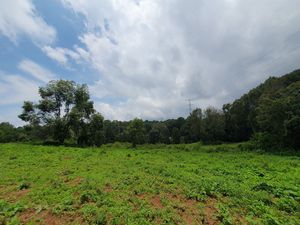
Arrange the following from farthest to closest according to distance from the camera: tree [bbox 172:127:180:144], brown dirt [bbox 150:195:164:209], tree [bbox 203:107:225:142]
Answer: tree [bbox 172:127:180:144]
tree [bbox 203:107:225:142]
brown dirt [bbox 150:195:164:209]

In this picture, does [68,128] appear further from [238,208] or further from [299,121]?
[299,121]

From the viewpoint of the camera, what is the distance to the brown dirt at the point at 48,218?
5.52 meters

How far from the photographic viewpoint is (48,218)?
5.73 metres

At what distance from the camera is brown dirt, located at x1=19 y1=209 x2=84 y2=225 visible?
5.52 meters

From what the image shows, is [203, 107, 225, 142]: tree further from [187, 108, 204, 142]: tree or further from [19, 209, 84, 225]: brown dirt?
[19, 209, 84, 225]: brown dirt

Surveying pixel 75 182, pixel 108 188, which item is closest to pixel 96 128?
pixel 75 182

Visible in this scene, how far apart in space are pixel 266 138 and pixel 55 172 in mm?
32332

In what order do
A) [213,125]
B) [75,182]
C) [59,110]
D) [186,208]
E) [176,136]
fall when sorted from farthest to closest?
[176,136] → [213,125] → [59,110] → [75,182] → [186,208]

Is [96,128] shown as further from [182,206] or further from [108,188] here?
[182,206]

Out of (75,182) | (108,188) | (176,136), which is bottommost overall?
(108,188)

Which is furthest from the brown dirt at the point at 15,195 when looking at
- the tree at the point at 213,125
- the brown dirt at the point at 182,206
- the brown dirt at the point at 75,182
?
the tree at the point at 213,125

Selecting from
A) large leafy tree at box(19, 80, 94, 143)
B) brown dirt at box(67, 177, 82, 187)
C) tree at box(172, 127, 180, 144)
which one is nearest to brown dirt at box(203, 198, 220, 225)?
brown dirt at box(67, 177, 82, 187)

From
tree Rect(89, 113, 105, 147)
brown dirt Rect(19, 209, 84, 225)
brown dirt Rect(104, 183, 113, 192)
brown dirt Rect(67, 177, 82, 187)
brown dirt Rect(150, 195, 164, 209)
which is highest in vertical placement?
tree Rect(89, 113, 105, 147)

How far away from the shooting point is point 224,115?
221 feet
